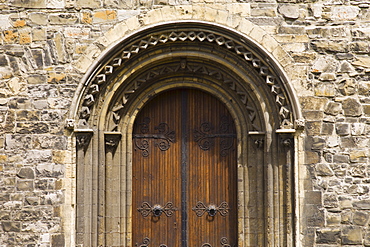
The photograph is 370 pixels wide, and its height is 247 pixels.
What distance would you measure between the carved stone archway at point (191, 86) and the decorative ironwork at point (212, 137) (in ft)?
0.79

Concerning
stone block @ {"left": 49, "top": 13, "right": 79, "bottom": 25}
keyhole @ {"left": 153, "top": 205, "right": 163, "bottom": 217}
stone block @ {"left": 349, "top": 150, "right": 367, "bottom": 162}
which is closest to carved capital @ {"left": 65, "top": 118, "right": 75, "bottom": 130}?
stone block @ {"left": 49, "top": 13, "right": 79, "bottom": 25}

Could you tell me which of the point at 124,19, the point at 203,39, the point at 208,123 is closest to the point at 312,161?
the point at 208,123

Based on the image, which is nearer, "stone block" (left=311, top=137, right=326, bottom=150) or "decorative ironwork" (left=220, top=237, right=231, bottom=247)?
"stone block" (left=311, top=137, right=326, bottom=150)

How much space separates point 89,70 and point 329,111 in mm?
3611

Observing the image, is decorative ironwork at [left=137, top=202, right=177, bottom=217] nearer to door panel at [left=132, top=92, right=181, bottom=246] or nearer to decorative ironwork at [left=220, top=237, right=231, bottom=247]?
door panel at [left=132, top=92, right=181, bottom=246]

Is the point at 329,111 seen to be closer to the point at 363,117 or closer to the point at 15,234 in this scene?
the point at 363,117

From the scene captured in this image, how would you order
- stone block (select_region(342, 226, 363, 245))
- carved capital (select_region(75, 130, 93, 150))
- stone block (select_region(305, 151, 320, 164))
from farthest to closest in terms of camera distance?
carved capital (select_region(75, 130, 93, 150))
stone block (select_region(305, 151, 320, 164))
stone block (select_region(342, 226, 363, 245))

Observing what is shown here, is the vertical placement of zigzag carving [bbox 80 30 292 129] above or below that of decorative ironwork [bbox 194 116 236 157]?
above

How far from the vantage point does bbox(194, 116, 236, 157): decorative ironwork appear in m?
9.41

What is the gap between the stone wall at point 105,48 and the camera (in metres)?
8.56

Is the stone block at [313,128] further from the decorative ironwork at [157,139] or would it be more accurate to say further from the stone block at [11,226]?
the stone block at [11,226]

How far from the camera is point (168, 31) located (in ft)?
29.2

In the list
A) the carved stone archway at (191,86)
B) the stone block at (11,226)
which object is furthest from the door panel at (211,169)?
the stone block at (11,226)

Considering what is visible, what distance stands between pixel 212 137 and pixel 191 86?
88 centimetres
